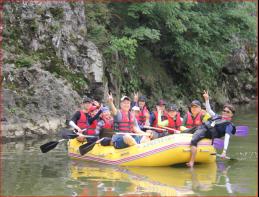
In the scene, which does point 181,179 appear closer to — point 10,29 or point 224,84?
point 10,29

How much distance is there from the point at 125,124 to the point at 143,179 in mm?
1696

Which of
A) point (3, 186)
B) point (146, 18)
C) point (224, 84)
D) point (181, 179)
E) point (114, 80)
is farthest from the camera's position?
point (224, 84)

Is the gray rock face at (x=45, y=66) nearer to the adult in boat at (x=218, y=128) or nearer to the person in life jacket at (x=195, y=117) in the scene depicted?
the person in life jacket at (x=195, y=117)

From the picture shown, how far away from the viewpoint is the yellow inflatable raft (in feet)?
31.2

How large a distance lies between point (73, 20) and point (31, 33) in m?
1.89

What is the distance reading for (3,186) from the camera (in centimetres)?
797

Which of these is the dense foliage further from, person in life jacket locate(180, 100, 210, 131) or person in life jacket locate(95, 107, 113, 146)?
person in life jacket locate(180, 100, 210, 131)

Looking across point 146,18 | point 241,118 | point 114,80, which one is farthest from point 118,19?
point 241,118

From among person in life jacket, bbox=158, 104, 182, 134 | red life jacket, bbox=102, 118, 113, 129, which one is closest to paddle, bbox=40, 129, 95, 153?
red life jacket, bbox=102, 118, 113, 129

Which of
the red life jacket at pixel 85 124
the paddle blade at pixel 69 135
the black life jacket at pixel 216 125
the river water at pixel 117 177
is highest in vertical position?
the black life jacket at pixel 216 125

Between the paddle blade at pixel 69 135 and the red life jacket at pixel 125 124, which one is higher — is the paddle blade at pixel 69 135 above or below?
below

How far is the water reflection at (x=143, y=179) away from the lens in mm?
7680

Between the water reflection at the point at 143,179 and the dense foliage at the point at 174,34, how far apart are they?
887 cm

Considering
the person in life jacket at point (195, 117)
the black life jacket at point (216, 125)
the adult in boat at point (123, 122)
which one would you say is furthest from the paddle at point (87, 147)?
the black life jacket at point (216, 125)
